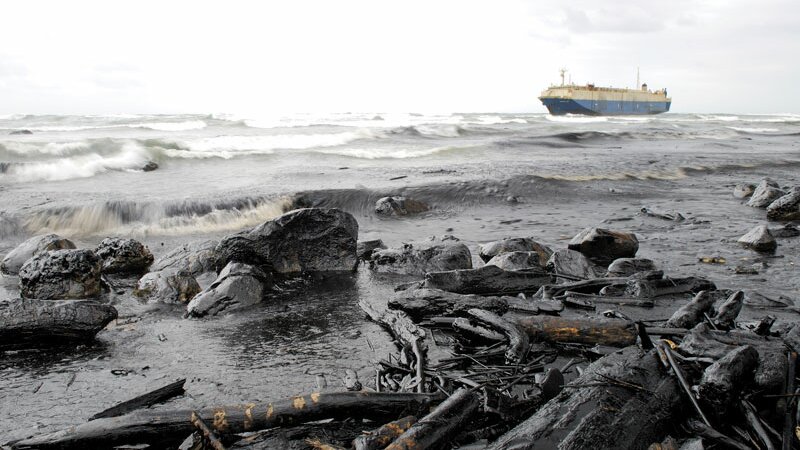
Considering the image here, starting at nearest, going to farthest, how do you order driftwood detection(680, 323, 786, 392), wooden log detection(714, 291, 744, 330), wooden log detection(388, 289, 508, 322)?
1. driftwood detection(680, 323, 786, 392)
2. wooden log detection(714, 291, 744, 330)
3. wooden log detection(388, 289, 508, 322)

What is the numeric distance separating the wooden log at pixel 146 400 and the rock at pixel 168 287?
215 cm

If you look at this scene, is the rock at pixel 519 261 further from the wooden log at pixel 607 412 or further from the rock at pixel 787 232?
the rock at pixel 787 232

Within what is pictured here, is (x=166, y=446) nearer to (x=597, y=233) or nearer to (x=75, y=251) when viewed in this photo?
(x=75, y=251)

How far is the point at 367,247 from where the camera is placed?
7.60 m

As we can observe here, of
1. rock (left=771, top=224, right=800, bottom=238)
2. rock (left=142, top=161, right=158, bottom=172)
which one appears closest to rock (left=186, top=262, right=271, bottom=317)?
rock (left=771, top=224, right=800, bottom=238)

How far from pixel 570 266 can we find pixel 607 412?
355 cm

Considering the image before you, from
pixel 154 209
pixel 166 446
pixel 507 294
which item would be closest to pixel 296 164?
pixel 154 209

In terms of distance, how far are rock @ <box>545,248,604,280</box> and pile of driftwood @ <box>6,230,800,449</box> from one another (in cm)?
179

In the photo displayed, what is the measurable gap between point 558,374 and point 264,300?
11.7ft

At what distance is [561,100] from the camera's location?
6462 centimetres

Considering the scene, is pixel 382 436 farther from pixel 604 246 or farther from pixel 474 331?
pixel 604 246

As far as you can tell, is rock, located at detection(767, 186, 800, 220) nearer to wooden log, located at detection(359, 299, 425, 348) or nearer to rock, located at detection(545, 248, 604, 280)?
rock, located at detection(545, 248, 604, 280)

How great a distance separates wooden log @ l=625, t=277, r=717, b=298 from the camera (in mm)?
5281

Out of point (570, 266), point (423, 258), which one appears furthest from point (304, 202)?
point (570, 266)
